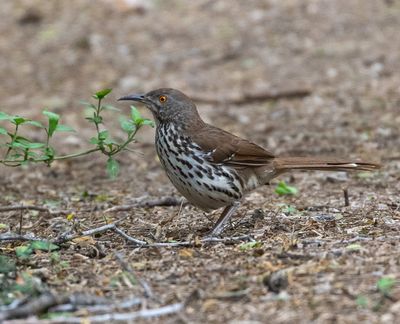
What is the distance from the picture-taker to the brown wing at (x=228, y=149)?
506 centimetres

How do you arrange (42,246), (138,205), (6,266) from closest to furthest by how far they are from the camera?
1. (6,266)
2. (42,246)
3. (138,205)

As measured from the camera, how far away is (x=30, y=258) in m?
4.28

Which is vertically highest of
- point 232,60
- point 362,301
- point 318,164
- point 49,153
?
point 232,60

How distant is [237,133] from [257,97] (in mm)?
1148

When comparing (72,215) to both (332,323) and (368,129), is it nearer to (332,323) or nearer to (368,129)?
(332,323)

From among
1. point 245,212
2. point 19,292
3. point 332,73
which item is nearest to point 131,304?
point 19,292

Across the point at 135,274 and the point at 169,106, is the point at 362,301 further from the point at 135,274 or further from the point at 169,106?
the point at 169,106

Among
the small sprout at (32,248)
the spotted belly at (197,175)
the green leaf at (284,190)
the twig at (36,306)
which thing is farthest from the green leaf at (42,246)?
the green leaf at (284,190)

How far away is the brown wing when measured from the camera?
16.6 feet

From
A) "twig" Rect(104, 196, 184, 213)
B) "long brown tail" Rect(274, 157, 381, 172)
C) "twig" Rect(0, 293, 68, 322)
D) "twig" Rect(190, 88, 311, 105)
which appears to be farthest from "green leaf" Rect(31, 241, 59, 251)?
"twig" Rect(190, 88, 311, 105)

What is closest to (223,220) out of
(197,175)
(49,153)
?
(197,175)

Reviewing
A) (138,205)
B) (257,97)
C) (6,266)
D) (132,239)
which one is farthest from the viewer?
(257,97)

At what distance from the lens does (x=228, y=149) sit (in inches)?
203

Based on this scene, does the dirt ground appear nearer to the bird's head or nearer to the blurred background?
the blurred background
